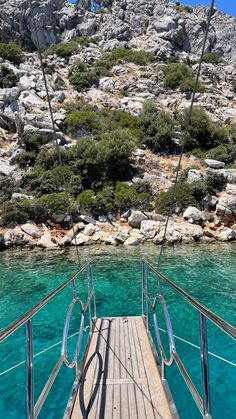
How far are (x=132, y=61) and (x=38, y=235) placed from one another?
34.8 m

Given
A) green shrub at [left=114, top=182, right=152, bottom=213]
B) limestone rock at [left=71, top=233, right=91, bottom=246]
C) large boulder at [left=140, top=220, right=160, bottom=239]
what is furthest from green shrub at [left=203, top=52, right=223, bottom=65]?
limestone rock at [left=71, top=233, right=91, bottom=246]

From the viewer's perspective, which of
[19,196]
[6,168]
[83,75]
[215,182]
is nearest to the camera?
[19,196]

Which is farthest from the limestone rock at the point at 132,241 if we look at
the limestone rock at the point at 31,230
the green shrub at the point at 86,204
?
the limestone rock at the point at 31,230

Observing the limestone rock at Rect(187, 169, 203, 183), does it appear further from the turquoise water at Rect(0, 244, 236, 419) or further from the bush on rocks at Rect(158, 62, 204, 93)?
the bush on rocks at Rect(158, 62, 204, 93)

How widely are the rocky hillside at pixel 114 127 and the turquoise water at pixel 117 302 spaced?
2.91 metres

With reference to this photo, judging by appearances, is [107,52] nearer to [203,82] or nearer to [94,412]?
[203,82]

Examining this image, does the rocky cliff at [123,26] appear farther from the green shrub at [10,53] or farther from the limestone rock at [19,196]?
the limestone rock at [19,196]

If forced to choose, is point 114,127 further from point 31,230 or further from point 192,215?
point 31,230

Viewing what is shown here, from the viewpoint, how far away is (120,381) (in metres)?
3.51

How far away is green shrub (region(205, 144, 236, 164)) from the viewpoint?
2683 cm

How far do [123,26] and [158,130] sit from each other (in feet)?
99.0

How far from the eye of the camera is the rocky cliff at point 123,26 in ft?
154

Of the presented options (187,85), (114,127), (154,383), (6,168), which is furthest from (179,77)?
(154,383)

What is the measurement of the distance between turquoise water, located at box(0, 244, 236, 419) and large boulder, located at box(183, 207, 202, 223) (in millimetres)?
3372
